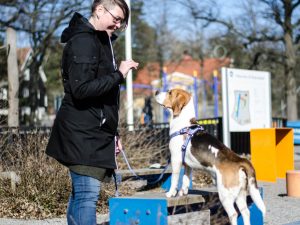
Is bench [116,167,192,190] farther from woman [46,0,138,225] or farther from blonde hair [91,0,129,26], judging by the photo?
blonde hair [91,0,129,26]

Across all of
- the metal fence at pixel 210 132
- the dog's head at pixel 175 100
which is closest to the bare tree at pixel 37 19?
the metal fence at pixel 210 132

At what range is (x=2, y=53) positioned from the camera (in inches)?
558

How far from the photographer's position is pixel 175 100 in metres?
6.16

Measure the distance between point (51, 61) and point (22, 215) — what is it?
32.8 meters

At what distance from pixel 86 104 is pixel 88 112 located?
0.18ft

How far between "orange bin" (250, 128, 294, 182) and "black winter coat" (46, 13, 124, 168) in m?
8.58

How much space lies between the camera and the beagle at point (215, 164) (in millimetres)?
5477

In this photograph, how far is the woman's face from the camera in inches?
157

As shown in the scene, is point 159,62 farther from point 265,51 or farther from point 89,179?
point 89,179

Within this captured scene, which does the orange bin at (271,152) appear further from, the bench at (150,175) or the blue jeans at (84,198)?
the blue jeans at (84,198)

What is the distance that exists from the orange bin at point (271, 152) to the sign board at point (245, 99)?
1.36 m

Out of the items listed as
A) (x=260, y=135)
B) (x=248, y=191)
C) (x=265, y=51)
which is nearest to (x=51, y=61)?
(x=265, y=51)

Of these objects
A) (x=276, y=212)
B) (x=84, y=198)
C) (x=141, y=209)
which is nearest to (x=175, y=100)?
(x=141, y=209)

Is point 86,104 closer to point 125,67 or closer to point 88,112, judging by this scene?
point 88,112
